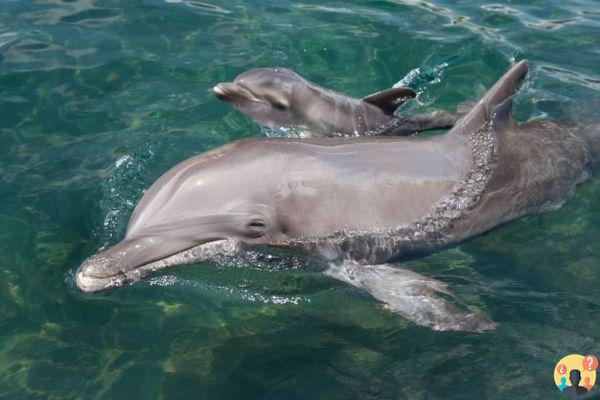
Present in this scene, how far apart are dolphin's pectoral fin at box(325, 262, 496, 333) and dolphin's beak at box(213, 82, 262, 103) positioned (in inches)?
117

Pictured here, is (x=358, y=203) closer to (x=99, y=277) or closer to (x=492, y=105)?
(x=492, y=105)

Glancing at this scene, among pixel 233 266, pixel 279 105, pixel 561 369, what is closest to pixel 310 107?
pixel 279 105

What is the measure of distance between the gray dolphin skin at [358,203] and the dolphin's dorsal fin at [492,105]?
0.01 meters

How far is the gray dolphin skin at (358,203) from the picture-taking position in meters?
6.40

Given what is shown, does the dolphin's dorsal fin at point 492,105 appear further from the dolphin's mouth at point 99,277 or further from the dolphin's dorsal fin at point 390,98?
the dolphin's mouth at point 99,277

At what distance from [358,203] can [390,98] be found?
2.74 metres

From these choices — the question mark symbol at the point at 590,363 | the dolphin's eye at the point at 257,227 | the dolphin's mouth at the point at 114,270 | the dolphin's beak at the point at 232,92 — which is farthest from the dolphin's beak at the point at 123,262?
the question mark symbol at the point at 590,363

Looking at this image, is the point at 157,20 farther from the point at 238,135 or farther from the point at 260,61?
the point at 238,135

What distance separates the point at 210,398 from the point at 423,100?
619cm

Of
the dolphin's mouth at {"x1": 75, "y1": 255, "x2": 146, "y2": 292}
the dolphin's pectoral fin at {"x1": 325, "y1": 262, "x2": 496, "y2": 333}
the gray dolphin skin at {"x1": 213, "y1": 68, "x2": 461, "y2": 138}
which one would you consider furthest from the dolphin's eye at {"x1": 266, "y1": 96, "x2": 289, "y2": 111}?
the dolphin's mouth at {"x1": 75, "y1": 255, "x2": 146, "y2": 292}

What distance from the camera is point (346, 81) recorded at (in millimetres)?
11328

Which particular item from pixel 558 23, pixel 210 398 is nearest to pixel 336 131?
pixel 210 398

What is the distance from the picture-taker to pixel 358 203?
702cm

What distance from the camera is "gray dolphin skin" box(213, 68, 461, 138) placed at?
30.6 ft
